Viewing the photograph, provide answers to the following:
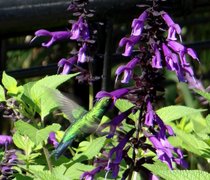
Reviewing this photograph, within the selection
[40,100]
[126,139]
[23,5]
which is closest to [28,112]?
[40,100]

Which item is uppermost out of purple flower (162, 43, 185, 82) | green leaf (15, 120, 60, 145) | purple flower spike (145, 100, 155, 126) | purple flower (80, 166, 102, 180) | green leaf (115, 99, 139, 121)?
purple flower (162, 43, 185, 82)

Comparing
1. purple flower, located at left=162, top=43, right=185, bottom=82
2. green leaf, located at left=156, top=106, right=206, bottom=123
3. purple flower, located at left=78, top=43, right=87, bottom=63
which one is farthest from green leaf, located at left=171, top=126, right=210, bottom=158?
purple flower, located at left=78, top=43, right=87, bottom=63

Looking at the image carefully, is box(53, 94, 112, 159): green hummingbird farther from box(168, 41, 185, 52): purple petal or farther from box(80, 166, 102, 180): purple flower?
box(168, 41, 185, 52): purple petal

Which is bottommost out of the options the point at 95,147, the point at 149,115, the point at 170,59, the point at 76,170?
the point at 76,170

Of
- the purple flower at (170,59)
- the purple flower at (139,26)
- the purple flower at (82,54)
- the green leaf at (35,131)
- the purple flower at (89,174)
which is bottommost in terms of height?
the purple flower at (89,174)

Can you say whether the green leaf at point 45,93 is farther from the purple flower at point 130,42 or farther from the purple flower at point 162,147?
the purple flower at point 162,147

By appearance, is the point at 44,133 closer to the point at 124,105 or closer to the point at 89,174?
the point at 89,174

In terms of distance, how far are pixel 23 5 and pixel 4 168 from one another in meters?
1.07

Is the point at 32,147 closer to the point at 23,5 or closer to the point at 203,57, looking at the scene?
the point at 23,5

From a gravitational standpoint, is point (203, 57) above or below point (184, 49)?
below

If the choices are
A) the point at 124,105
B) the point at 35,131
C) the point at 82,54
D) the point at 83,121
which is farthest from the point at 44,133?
the point at 82,54

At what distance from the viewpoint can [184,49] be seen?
200cm

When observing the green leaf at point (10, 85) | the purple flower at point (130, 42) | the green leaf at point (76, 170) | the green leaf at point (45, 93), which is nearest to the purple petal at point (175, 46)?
the purple flower at point (130, 42)

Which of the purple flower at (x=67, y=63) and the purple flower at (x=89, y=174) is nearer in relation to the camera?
the purple flower at (x=89, y=174)
